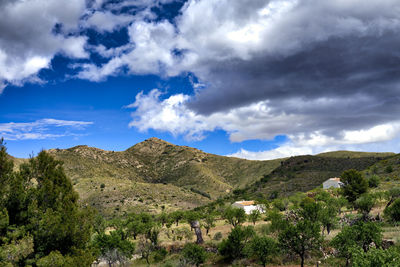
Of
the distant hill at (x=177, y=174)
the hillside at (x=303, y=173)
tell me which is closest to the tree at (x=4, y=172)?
the distant hill at (x=177, y=174)

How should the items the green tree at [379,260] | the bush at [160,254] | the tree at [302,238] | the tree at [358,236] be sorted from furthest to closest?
the bush at [160,254], the tree at [302,238], the tree at [358,236], the green tree at [379,260]

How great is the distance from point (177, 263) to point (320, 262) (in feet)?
49.2

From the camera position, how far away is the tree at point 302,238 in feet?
79.6

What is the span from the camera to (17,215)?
16547 millimetres

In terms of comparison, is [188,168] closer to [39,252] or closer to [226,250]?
[226,250]

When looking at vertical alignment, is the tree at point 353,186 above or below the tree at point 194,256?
above

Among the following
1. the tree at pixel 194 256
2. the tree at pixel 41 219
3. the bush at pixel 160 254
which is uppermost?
the tree at pixel 41 219

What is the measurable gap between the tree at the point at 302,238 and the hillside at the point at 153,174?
62.2 meters

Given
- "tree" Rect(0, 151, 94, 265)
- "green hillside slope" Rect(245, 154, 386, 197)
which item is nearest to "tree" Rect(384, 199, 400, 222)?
"tree" Rect(0, 151, 94, 265)

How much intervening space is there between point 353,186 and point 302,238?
2802 centimetres

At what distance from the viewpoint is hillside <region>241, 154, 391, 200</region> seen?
304 feet

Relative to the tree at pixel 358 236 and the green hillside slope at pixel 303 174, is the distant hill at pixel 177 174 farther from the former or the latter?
the tree at pixel 358 236

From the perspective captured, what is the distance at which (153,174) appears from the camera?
5625 inches

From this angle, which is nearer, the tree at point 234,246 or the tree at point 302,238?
the tree at point 302,238
